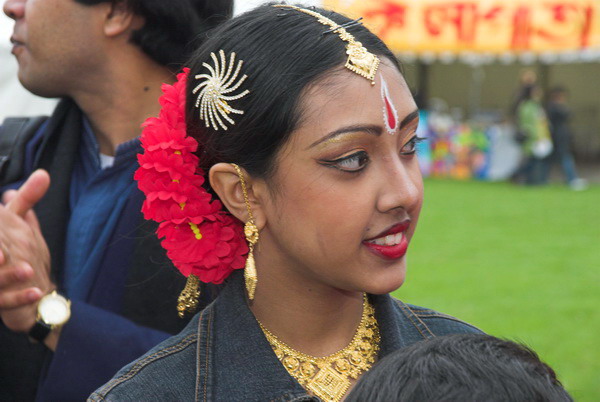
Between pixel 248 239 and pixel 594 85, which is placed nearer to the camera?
pixel 248 239

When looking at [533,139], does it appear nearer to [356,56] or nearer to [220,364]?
[356,56]

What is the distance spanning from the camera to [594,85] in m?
22.3

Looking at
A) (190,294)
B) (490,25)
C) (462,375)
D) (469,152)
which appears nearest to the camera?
(462,375)

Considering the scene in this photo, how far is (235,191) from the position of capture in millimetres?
2104

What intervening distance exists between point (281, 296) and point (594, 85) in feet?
72.1

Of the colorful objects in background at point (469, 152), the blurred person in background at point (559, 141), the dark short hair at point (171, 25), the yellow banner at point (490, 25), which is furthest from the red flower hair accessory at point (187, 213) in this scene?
the colorful objects in background at point (469, 152)

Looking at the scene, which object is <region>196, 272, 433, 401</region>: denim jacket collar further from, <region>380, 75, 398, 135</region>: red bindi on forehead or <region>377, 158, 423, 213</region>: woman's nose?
<region>380, 75, 398, 135</region>: red bindi on forehead

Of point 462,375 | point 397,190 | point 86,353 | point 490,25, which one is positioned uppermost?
point 462,375

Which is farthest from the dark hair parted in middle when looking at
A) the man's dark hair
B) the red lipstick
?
the man's dark hair

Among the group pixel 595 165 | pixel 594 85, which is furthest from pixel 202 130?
pixel 594 85

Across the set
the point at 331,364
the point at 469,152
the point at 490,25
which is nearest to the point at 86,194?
the point at 331,364

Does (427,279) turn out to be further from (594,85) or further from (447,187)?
(594,85)

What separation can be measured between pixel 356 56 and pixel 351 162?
0.27 m

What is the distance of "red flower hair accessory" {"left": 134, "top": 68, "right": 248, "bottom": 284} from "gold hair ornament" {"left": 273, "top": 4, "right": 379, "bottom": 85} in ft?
1.53
